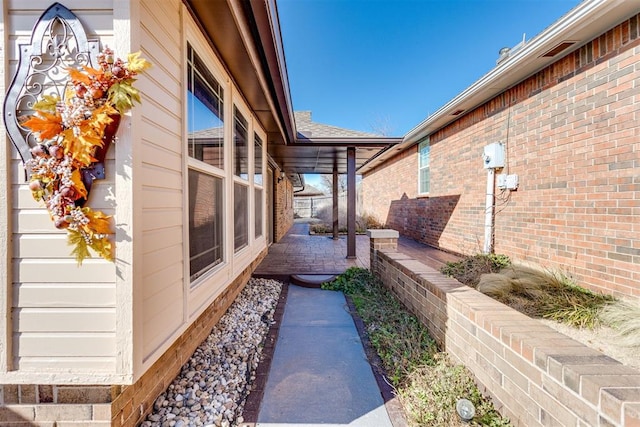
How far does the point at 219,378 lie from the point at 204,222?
136cm

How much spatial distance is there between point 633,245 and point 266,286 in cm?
465

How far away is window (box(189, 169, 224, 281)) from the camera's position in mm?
2354

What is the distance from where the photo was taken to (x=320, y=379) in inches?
88.9

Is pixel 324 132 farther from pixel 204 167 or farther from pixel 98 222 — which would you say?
pixel 98 222

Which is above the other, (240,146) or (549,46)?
(549,46)

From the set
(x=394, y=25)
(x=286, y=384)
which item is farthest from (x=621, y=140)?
(x=394, y=25)

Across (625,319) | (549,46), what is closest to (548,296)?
(625,319)

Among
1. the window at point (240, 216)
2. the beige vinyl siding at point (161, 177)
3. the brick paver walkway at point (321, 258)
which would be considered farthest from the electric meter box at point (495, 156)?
the beige vinyl siding at point (161, 177)

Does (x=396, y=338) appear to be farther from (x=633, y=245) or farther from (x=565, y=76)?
(x=565, y=76)

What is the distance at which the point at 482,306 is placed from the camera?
2.02 metres

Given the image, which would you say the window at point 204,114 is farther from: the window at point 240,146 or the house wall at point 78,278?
the house wall at point 78,278

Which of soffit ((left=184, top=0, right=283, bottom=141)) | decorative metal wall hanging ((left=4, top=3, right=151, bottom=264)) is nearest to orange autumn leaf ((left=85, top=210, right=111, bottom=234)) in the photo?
decorative metal wall hanging ((left=4, top=3, right=151, bottom=264))

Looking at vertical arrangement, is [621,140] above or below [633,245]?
above

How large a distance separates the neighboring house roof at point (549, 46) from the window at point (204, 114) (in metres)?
4.16
